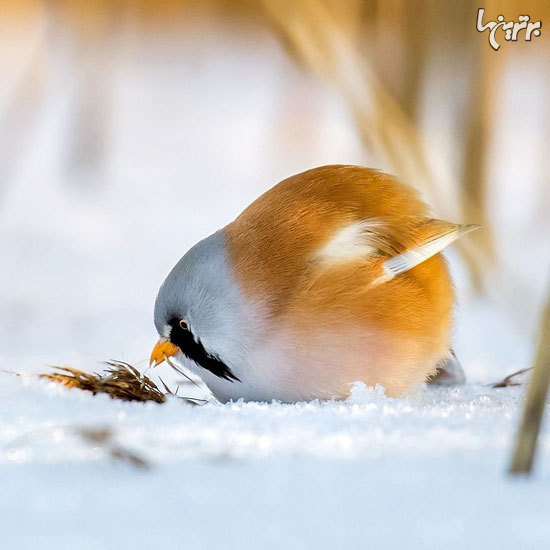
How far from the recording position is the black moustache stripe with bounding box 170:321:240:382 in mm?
2188

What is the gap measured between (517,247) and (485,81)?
40.5 inches

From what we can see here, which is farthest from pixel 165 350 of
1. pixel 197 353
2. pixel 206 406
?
pixel 206 406

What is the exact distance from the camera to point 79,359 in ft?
9.80

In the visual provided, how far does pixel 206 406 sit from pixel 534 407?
0.81 meters

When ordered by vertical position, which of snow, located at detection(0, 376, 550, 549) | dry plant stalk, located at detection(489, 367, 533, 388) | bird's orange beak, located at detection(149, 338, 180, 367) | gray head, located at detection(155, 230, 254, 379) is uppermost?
gray head, located at detection(155, 230, 254, 379)

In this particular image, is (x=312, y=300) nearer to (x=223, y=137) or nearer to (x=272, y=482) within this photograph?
(x=272, y=482)

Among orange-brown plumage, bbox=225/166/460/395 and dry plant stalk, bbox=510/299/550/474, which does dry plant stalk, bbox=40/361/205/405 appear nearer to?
orange-brown plumage, bbox=225/166/460/395

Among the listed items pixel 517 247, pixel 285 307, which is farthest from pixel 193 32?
pixel 285 307

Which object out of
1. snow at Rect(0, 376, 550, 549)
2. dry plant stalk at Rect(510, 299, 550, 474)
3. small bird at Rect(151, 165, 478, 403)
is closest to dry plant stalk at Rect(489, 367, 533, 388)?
small bird at Rect(151, 165, 478, 403)

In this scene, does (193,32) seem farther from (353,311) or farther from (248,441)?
(248,441)

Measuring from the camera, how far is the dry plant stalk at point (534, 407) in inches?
50.9

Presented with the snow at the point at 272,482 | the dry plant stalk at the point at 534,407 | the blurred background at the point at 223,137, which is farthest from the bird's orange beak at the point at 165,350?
the dry plant stalk at the point at 534,407

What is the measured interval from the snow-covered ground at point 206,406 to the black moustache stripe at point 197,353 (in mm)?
157

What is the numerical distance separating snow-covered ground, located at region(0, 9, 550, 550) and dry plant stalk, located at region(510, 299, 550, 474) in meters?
0.04
